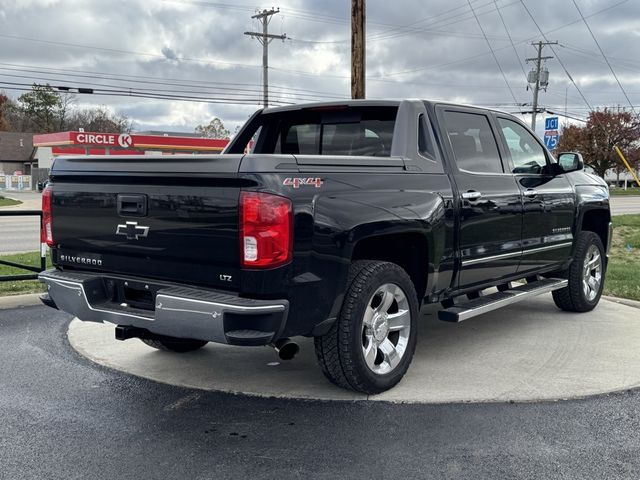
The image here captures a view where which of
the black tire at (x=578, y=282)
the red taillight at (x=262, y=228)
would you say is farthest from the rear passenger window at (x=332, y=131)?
the black tire at (x=578, y=282)

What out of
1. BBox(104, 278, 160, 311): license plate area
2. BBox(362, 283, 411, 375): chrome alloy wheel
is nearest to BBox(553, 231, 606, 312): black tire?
BBox(362, 283, 411, 375): chrome alloy wheel

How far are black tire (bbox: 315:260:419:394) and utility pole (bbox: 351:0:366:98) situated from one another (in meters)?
9.54

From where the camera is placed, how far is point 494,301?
18.1 feet

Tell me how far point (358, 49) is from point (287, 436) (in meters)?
10.9

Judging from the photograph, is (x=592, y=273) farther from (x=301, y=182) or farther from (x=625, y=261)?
(x=625, y=261)

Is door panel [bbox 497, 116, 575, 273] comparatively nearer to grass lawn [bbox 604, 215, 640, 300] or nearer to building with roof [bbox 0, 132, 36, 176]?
grass lawn [bbox 604, 215, 640, 300]

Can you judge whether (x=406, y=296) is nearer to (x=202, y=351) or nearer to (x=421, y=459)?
(x=421, y=459)

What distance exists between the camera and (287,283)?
12.5ft

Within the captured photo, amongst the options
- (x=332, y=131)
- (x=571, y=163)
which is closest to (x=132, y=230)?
(x=332, y=131)

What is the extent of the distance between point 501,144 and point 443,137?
3.23 ft

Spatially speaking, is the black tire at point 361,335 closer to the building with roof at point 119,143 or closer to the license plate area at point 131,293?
the license plate area at point 131,293

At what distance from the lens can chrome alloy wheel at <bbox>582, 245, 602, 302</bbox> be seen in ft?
23.3

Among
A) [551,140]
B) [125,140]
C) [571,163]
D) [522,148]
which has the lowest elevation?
[571,163]

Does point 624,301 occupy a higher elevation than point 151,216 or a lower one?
lower
